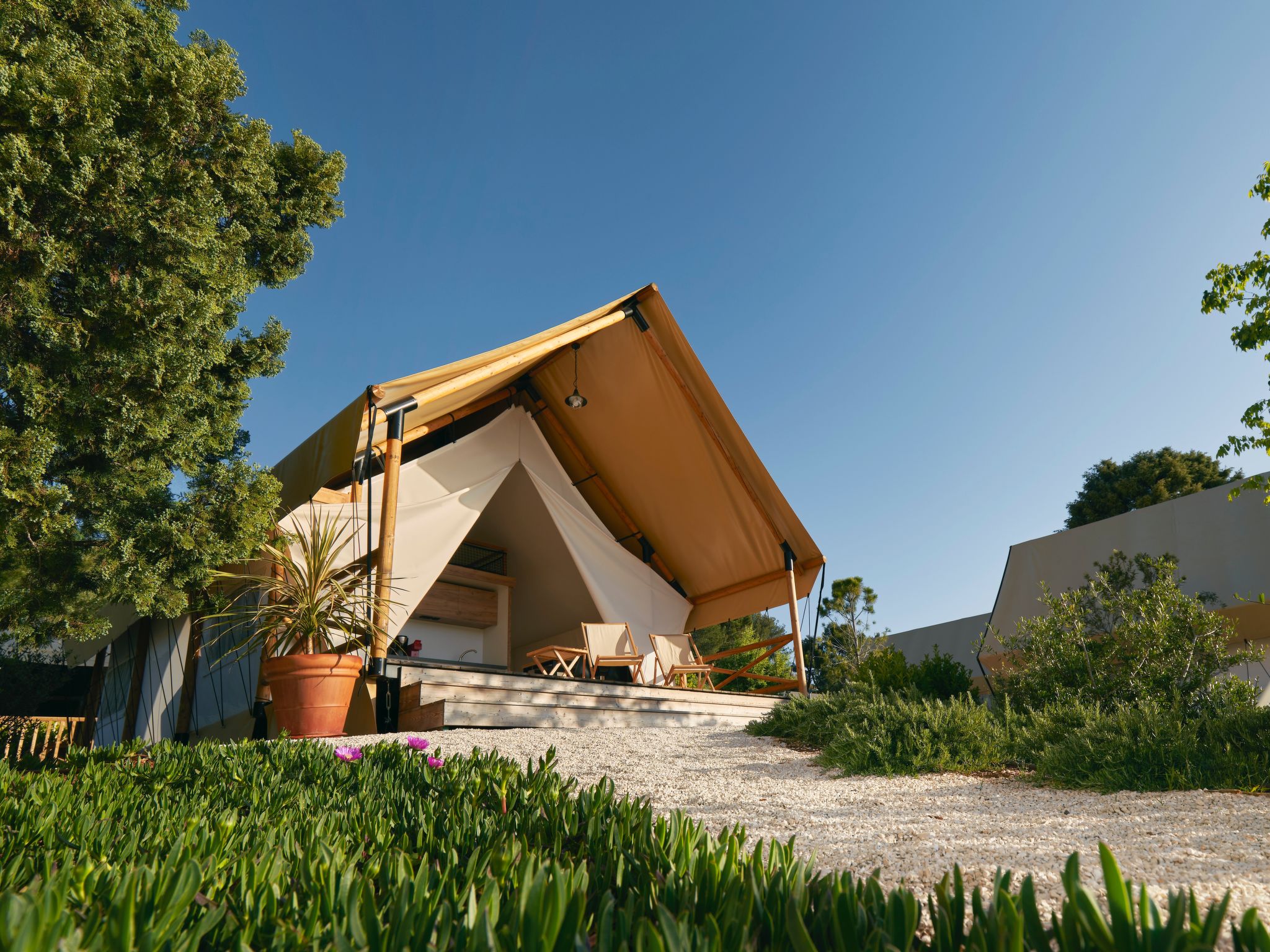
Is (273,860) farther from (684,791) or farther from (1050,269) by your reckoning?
(1050,269)

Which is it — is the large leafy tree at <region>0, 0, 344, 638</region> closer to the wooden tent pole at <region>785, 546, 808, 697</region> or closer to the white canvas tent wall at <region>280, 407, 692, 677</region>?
the white canvas tent wall at <region>280, 407, 692, 677</region>

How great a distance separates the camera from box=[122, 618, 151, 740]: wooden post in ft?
24.9

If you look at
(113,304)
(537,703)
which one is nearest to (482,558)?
(537,703)

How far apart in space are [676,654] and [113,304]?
6.41 metres

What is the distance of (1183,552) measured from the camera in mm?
9859

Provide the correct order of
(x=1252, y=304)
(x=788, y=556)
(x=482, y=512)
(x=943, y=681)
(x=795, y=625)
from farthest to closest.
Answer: (x=482, y=512) → (x=788, y=556) → (x=795, y=625) → (x=1252, y=304) → (x=943, y=681)

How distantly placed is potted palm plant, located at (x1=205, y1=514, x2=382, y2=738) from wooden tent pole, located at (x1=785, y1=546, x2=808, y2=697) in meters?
4.15

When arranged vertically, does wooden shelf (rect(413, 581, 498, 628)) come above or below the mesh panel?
below

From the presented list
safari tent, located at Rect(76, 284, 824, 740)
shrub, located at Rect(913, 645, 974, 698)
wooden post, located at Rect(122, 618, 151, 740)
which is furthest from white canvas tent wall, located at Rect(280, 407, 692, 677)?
shrub, located at Rect(913, 645, 974, 698)

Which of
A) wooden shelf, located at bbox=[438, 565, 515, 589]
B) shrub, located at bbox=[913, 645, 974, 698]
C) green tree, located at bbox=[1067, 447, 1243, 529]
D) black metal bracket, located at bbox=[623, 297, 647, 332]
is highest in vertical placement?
green tree, located at bbox=[1067, 447, 1243, 529]

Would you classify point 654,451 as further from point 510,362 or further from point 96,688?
point 96,688

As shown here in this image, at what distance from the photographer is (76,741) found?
301 inches

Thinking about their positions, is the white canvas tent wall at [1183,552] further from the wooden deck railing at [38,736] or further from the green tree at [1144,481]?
the green tree at [1144,481]

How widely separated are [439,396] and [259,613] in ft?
6.83
